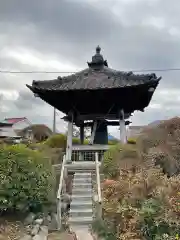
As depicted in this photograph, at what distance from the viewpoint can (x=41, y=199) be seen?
8.58 metres

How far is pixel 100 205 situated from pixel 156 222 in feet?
7.48

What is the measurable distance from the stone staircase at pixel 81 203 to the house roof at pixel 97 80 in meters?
4.04

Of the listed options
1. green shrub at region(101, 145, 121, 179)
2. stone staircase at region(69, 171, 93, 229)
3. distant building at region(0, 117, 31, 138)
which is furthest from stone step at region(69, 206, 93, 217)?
distant building at region(0, 117, 31, 138)

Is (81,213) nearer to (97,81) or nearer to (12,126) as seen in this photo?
(97,81)

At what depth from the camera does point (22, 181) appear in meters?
8.12

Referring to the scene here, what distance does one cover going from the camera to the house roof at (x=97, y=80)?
12766mm

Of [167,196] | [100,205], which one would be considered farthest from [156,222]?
[100,205]

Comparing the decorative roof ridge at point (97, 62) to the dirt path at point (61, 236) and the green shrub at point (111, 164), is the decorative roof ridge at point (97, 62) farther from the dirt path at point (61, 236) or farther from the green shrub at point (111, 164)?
the dirt path at point (61, 236)

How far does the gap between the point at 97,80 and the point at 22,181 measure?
702 cm

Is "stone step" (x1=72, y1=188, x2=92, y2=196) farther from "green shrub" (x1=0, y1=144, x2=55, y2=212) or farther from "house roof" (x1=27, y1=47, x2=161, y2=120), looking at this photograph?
"house roof" (x1=27, y1=47, x2=161, y2=120)

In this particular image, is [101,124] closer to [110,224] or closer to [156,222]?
[110,224]

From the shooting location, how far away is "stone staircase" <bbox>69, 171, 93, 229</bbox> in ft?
27.0

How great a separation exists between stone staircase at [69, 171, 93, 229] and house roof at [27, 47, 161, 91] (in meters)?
4.04

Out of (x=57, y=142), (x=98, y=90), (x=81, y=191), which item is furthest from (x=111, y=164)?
(x=57, y=142)
